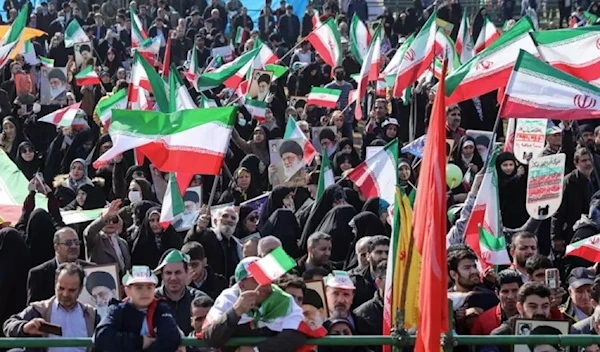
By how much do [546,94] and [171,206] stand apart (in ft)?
11.0

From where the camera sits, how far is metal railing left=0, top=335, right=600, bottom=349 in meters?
8.27

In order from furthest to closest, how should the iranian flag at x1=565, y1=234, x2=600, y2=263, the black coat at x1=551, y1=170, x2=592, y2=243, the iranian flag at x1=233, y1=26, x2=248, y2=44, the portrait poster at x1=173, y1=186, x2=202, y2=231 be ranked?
1. the iranian flag at x1=233, y1=26, x2=248, y2=44
2. the black coat at x1=551, y1=170, x2=592, y2=243
3. the portrait poster at x1=173, y1=186, x2=202, y2=231
4. the iranian flag at x1=565, y1=234, x2=600, y2=263

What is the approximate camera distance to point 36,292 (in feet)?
38.0

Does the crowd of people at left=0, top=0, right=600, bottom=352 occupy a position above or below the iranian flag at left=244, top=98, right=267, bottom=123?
below

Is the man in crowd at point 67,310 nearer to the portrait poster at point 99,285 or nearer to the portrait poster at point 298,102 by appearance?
the portrait poster at point 99,285

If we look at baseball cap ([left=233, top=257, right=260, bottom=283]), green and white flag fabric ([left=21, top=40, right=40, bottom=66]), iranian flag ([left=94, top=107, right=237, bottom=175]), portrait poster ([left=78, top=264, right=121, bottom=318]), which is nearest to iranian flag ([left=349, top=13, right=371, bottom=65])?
green and white flag fabric ([left=21, top=40, right=40, bottom=66])

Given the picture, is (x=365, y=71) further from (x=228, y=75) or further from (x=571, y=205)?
(x=571, y=205)

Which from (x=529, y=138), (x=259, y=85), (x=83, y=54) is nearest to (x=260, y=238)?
(x=529, y=138)

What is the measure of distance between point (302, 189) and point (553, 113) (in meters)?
4.13

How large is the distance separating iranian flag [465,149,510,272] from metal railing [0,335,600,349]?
12.4 feet

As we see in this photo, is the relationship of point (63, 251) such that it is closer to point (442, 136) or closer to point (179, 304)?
point (179, 304)

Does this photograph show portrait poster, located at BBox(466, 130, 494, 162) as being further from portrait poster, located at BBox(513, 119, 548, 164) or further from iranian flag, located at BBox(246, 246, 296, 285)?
iranian flag, located at BBox(246, 246, 296, 285)

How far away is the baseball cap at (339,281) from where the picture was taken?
10.2m

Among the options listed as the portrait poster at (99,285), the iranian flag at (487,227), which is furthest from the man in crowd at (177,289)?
the iranian flag at (487,227)
